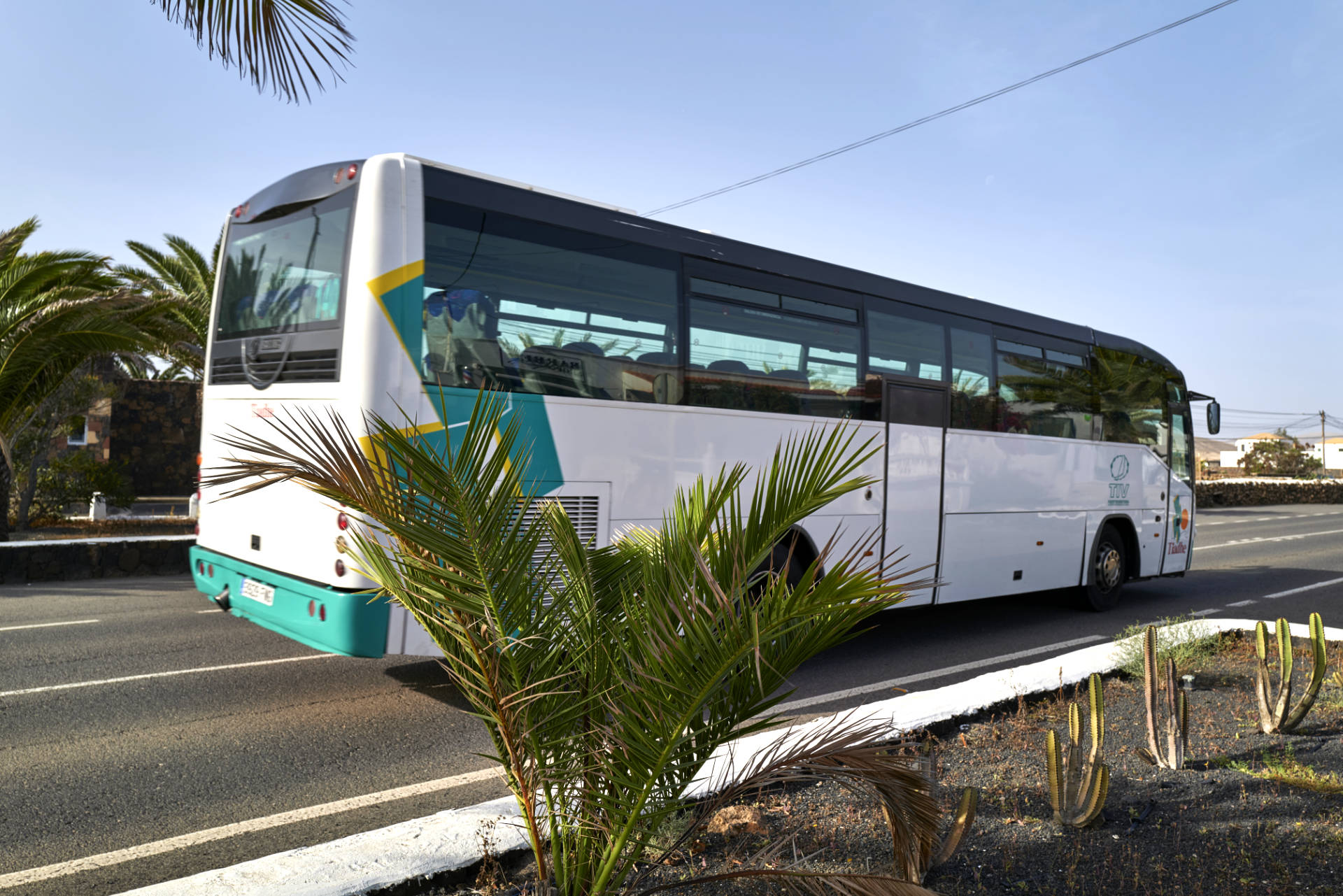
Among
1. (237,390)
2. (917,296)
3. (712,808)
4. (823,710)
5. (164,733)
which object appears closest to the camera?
(712,808)

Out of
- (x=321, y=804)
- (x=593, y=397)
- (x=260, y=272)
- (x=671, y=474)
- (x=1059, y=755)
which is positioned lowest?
(x=321, y=804)

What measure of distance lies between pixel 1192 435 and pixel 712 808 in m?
11.8

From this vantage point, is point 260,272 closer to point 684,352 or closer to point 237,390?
point 237,390

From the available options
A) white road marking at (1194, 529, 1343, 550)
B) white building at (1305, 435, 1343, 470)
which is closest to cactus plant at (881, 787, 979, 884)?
white road marking at (1194, 529, 1343, 550)

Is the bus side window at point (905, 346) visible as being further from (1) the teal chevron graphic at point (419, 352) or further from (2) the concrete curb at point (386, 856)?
(2) the concrete curb at point (386, 856)

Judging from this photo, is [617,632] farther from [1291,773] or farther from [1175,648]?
[1175,648]

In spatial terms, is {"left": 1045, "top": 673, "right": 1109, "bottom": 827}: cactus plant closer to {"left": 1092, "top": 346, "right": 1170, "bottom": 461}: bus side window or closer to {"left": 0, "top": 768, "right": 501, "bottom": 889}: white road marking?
{"left": 0, "top": 768, "right": 501, "bottom": 889}: white road marking

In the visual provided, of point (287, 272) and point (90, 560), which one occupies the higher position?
point (287, 272)

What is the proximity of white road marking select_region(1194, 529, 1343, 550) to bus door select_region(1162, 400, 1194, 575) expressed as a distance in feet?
23.7

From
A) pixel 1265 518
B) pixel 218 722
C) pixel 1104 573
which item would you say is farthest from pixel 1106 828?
pixel 1265 518

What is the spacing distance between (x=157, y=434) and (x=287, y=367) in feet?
61.2

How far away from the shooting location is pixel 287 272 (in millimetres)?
6188

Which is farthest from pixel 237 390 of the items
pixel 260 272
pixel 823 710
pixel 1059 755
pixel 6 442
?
pixel 6 442

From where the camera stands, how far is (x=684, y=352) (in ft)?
22.5
